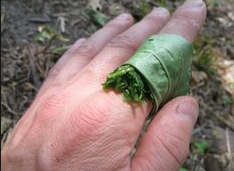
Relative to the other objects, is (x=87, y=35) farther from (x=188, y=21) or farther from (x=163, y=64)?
(x=163, y=64)

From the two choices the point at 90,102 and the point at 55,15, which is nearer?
the point at 90,102

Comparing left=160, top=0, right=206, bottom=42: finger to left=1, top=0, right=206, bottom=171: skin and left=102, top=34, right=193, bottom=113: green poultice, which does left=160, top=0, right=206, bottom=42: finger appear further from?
left=102, top=34, right=193, bottom=113: green poultice

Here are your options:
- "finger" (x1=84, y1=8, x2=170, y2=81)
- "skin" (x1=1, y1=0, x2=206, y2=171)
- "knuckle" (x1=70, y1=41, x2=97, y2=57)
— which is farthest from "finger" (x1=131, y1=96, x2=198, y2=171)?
"knuckle" (x1=70, y1=41, x2=97, y2=57)

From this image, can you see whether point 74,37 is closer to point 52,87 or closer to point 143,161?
point 52,87

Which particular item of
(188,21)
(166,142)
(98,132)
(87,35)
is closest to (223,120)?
(188,21)

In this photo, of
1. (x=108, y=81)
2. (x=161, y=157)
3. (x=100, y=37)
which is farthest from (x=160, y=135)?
(x=100, y=37)
